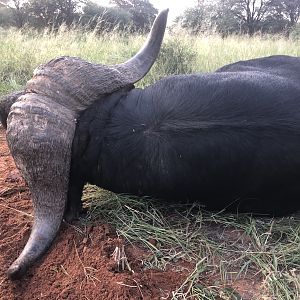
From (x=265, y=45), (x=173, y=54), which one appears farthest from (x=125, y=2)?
(x=173, y=54)

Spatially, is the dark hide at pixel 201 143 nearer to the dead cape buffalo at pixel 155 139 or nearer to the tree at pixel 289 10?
the dead cape buffalo at pixel 155 139

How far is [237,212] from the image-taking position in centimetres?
319

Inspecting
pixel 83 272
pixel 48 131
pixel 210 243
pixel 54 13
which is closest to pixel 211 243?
pixel 210 243

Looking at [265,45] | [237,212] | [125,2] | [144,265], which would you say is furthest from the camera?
[125,2]

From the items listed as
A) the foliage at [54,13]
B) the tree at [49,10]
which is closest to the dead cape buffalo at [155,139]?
the foliage at [54,13]

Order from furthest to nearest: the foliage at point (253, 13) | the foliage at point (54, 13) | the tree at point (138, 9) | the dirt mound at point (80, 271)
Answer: the tree at point (138, 9)
the foliage at point (253, 13)
the foliage at point (54, 13)
the dirt mound at point (80, 271)

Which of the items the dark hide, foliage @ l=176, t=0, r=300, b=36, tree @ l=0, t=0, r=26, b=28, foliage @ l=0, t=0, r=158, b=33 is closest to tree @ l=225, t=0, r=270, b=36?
foliage @ l=176, t=0, r=300, b=36

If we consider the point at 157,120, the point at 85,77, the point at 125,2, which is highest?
the point at 85,77

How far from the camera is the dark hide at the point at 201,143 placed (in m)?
2.85

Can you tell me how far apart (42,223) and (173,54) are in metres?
5.69

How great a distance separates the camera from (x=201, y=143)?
287 cm

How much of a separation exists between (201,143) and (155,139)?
27cm

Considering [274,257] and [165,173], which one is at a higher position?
[165,173]

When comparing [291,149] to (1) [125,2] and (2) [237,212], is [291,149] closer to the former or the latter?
(2) [237,212]
